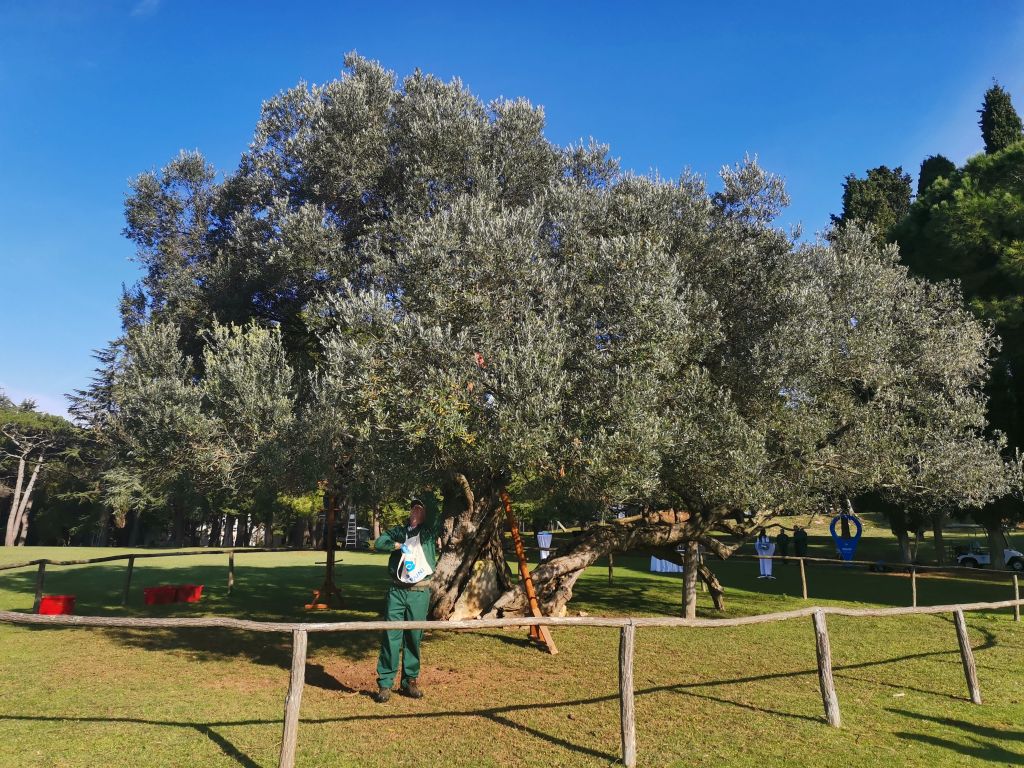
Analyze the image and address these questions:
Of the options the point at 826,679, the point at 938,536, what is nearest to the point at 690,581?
the point at 826,679

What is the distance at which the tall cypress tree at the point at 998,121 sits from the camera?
107 feet

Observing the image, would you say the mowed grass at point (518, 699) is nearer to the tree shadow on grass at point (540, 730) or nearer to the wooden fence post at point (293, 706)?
the tree shadow on grass at point (540, 730)

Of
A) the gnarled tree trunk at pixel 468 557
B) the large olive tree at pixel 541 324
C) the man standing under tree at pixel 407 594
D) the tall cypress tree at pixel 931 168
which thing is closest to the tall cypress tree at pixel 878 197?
the tall cypress tree at pixel 931 168

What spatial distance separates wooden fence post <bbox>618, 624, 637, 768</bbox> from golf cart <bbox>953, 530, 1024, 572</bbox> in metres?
33.9

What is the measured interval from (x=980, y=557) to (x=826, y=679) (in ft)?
121

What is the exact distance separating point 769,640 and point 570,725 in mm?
7408

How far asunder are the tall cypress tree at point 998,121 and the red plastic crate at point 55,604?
40.0 metres

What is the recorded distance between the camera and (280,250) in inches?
546

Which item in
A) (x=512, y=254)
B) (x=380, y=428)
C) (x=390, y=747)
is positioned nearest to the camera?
(x=390, y=747)

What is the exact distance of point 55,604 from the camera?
15.4m

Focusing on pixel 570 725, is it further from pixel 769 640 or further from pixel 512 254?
pixel 769 640

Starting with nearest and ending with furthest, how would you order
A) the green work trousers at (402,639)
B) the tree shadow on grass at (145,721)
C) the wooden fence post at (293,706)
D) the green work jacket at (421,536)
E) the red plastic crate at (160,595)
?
the wooden fence post at (293,706) → the tree shadow on grass at (145,721) → the green work trousers at (402,639) → the green work jacket at (421,536) → the red plastic crate at (160,595)

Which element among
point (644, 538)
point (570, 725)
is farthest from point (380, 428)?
point (644, 538)

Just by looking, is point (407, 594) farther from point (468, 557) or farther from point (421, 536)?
point (468, 557)
